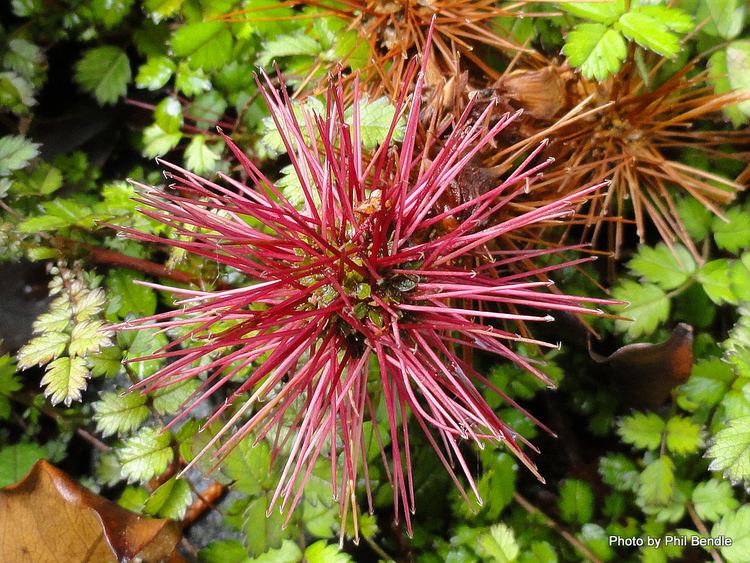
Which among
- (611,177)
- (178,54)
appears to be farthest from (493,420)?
(178,54)

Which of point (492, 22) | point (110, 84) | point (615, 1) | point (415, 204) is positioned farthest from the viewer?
point (110, 84)

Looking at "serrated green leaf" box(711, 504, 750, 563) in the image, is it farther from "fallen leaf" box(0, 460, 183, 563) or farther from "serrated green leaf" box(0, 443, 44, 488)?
"serrated green leaf" box(0, 443, 44, 488)

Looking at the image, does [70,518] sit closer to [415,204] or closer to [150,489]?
[150,489]

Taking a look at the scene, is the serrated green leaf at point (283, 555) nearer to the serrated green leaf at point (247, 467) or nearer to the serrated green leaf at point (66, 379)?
the serrated green leaf at point (247, 467)

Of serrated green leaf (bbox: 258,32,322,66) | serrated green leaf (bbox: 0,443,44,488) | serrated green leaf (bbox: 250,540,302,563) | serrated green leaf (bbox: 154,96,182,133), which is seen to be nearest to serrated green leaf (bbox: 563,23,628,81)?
serrated green leaf (bbox: 258,32,322,66)

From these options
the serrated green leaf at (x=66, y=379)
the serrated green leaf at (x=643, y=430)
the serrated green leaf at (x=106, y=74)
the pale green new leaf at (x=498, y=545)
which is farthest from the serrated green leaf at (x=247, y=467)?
the serrated green leaf at (x=106, y=74)

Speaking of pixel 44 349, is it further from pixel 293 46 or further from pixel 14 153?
pixel 293 46
